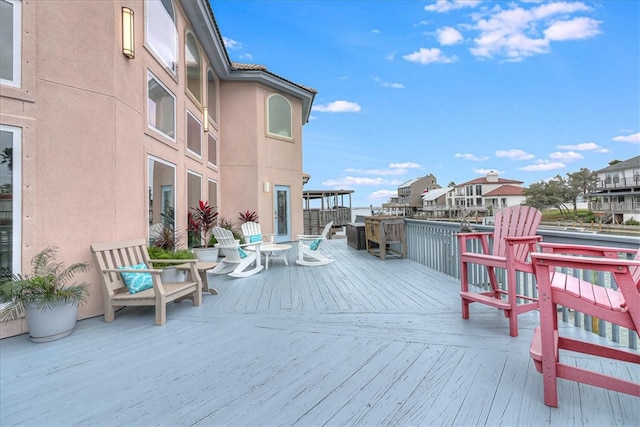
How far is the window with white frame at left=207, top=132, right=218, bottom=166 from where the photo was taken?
805 cm

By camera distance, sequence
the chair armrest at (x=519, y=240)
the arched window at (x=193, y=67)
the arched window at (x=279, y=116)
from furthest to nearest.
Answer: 1. the arched window at (x=279, y=116)
2. the arched window at (x=193, y=67)
3. the chair armrest at (x=519, y=240)

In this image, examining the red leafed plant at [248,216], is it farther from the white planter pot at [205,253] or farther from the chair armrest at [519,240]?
the chair armrest at [519,240]

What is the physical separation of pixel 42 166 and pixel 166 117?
102 inches

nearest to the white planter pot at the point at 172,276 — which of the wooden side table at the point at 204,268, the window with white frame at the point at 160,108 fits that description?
the wooden side table at the point at 204,268

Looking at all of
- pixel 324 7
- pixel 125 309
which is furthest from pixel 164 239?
pixel 324 7

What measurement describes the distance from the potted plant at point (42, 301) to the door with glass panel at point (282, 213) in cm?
690

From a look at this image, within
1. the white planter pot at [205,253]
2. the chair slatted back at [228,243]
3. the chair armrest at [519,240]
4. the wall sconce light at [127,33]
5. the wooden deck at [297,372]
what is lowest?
the wooden deck at [297,372]

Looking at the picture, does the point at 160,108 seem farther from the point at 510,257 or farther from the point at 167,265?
the point at 510,257

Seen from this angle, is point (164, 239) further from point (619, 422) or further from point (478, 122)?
point (478, 122)

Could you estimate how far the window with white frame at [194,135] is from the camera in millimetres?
6590

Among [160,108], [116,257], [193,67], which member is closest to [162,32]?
[160,108]

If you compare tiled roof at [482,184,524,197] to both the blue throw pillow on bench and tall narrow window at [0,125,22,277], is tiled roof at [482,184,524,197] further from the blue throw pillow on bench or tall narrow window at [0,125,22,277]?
tall narrow window at [0,125,22,277]

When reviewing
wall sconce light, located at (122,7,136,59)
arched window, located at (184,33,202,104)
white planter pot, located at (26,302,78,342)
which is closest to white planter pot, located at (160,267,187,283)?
white planter pot, located at (26,302,78,342)

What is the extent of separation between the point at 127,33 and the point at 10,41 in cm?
120
